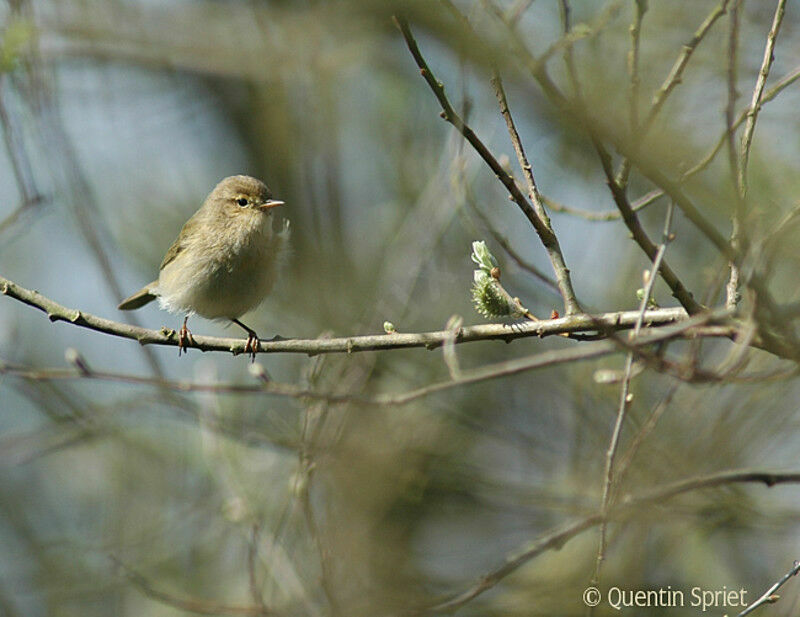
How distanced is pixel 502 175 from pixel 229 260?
8.86 ft

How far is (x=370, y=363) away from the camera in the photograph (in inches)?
208

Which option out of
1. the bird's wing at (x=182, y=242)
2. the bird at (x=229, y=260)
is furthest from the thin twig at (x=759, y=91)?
the bird's wing at (x=182, y=242)

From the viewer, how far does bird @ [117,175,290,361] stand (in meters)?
4.86

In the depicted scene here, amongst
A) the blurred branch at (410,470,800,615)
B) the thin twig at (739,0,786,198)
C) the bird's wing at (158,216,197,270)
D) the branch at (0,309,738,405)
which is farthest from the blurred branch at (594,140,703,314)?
the bird's wing at (158,216,197,270)

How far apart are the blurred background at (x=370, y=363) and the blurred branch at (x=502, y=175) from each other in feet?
0.39

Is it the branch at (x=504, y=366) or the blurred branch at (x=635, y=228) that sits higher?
the blurred branch at (x=635, y=228)

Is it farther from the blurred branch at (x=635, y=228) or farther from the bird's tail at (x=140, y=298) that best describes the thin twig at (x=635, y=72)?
the bird's tail at (x=140, y=298)

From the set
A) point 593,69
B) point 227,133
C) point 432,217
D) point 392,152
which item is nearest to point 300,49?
point 392,152

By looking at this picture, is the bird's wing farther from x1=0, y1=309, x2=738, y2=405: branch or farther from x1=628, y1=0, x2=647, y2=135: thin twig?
x1=628, y1=0, x2=647, y2=135: thin twig

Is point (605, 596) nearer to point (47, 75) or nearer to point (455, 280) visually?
point (455, 280)

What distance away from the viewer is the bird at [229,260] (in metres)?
4.86

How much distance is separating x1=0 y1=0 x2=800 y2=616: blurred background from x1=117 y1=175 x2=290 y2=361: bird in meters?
0.40

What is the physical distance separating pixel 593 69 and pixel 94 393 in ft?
20.8

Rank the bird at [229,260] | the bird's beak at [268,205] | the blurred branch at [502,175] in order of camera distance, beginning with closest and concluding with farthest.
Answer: the blurred branch at [502,175] < the bird at [229,260] < the bird's beak at [268,205]
